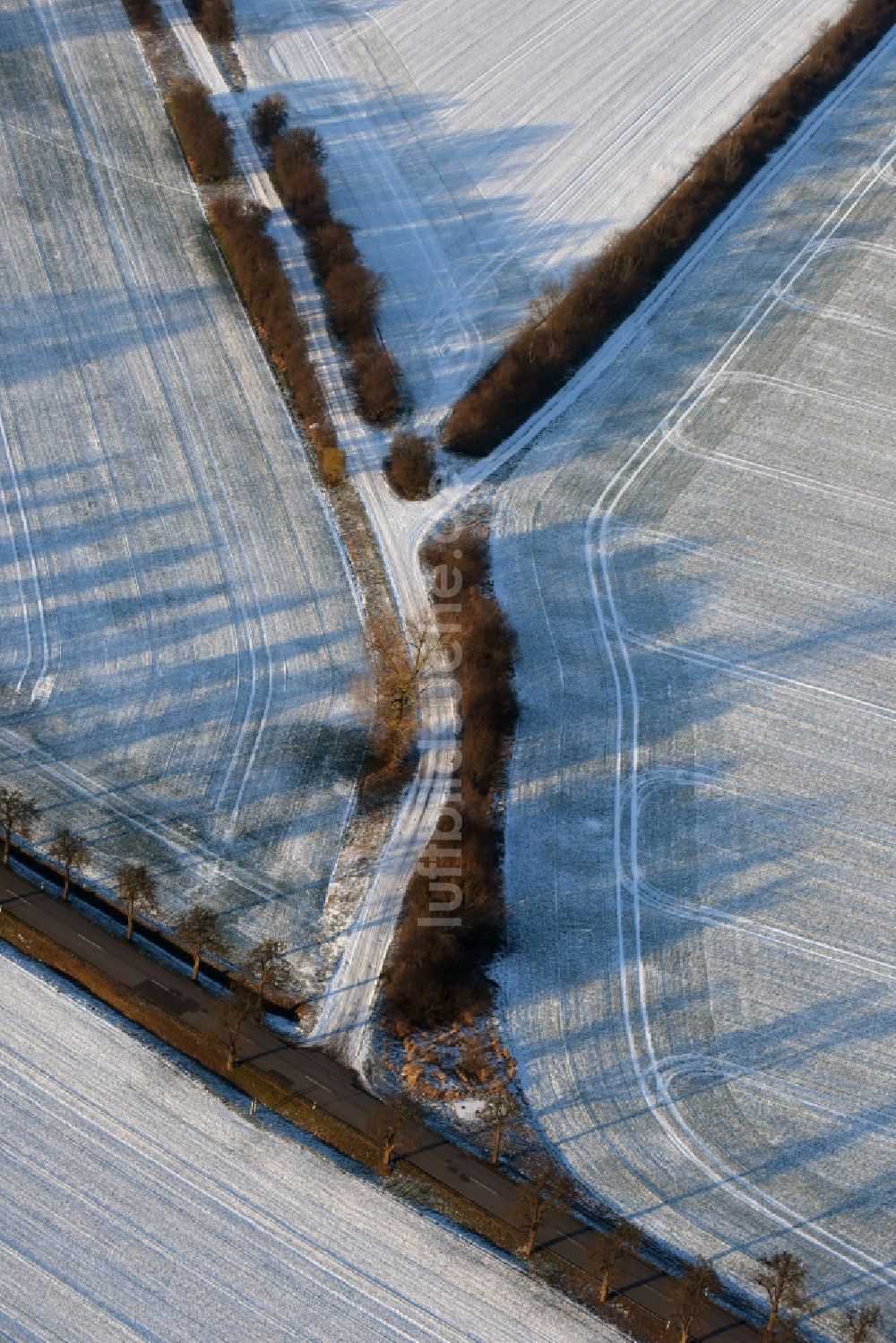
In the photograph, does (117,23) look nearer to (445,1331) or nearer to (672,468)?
(672,468)

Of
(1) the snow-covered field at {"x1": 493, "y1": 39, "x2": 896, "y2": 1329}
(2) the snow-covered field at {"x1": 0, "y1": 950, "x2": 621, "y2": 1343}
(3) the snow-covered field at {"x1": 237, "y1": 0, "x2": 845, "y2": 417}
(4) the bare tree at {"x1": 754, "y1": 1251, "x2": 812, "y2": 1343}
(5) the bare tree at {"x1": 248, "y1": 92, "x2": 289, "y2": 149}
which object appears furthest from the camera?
(5) the bare tree at {"x1": 248, "y1": 92, "x2": 289, "y2": 149}

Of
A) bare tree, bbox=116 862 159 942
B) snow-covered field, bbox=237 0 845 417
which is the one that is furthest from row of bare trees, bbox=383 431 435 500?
bare tree, bbox=116 862 159 942

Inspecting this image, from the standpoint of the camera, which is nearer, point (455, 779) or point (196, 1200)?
point (196, 1200)

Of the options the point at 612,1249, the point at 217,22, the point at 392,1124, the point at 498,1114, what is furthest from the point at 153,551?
the point at 217,22

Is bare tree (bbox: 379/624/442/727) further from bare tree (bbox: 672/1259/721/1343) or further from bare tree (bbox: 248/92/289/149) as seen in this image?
bare tree (bbox: 248/92/289/149)

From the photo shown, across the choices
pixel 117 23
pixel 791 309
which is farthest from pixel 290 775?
pixel 117 23

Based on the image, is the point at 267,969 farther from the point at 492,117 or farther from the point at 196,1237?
the point at 492,117

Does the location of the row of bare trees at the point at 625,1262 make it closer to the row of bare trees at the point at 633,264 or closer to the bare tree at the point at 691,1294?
the bare tree at the point at 691,1294
